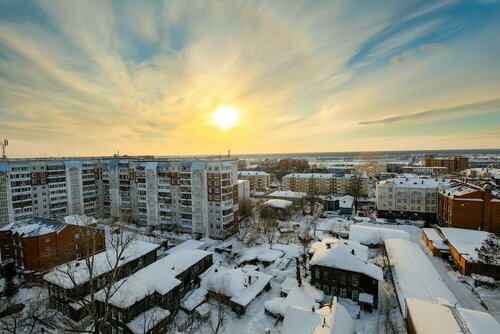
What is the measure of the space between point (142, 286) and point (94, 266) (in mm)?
7686

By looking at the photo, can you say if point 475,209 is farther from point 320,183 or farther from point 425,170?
point 425,170

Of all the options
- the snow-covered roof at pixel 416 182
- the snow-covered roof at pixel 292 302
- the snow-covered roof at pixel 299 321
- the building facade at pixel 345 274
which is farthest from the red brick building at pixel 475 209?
the snow-covered roof at pixel 299 321

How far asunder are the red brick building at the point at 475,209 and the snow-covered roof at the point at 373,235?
1059 centimetres

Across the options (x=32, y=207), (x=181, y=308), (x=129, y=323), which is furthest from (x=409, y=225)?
(x=32, y=207)

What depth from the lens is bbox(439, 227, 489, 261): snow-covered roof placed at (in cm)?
3247

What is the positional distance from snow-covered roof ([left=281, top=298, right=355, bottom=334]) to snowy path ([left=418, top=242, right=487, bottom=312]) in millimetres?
15509

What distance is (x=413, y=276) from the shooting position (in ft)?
93.5

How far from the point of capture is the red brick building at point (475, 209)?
42.1 m

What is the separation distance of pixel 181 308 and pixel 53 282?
12761 millimetres

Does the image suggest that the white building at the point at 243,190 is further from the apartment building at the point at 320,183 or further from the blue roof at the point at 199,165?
the apartment building at the point at 320,183

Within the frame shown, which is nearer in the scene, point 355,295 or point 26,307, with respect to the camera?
point 26,307

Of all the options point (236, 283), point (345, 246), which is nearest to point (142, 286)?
point (236, 283)

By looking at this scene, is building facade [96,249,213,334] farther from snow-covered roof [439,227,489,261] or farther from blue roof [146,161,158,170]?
snow-covered roof [439,227,489,261]

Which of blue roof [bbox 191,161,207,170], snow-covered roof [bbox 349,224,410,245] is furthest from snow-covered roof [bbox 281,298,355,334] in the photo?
blue roof [bbox 191,161,207,170]
